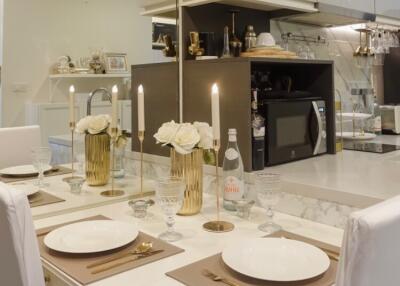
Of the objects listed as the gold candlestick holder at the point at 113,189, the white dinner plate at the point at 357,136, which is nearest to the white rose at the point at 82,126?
the gold candlestick holder at the point at 113,189

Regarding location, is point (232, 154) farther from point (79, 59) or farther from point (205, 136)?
point (79, 59)

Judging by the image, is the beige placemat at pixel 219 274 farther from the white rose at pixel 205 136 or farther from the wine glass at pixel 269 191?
the white rose at pixel 205 136

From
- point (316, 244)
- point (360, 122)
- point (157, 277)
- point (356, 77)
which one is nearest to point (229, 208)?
point (316, 244)

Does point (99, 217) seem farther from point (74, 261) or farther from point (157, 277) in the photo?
point (157, 277)

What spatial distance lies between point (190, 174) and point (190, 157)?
6 cm

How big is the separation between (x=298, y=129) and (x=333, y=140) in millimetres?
258

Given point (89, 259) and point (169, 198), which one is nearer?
point (89, 259)

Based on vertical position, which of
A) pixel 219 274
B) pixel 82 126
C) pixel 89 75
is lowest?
pixel 219 274

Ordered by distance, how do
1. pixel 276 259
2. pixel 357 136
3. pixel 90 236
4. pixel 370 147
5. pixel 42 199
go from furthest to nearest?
pixel 357 136 < pixel 370 147 < pixel 42 199 < pixel 90 236 < pixel 276 259

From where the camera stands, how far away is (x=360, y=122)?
2.77 m

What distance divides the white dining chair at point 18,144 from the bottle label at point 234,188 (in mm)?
738

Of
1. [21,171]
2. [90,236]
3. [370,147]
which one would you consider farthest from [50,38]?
[370,147]

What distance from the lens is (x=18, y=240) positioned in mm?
868

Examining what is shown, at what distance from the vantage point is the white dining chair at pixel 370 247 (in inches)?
25.0
